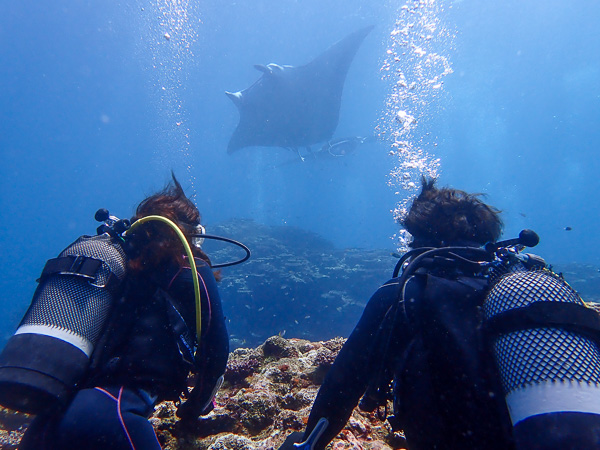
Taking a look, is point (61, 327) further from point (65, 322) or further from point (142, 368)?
point (142, 368)

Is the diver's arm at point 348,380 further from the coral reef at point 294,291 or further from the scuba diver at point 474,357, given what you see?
the coral reef at point 294,291

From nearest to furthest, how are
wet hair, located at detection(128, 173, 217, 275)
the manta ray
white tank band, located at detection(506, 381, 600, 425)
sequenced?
white tank band, located at detection(506, 381, 600, 425)
wet hair, located at detection(128, 173, 217, 275)
the manta ray

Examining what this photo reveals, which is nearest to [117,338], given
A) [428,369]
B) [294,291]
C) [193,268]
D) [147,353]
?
[147,353]

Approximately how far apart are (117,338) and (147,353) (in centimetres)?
22

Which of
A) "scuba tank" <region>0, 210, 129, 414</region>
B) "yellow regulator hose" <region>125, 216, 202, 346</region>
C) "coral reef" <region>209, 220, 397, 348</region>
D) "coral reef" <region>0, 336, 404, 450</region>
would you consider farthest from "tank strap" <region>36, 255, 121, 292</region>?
"coral reef" <region>209, 220, 397, 348</region>

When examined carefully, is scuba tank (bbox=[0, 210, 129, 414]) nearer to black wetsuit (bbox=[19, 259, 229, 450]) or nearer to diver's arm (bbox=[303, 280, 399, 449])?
black wetsuit (bbox=[19, 259, 229, 450])

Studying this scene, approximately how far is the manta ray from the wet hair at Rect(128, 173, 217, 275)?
686 inches

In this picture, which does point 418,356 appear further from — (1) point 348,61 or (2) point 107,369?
(1) point 348,61

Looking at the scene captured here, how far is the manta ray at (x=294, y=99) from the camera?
19.2 meters

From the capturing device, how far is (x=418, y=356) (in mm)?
1690

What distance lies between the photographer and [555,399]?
1161 millimetres

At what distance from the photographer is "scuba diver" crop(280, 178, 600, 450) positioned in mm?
1184

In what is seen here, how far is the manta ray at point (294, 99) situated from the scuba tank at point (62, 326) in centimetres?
1811

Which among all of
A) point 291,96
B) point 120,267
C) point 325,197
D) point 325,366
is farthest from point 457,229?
point 325,197
